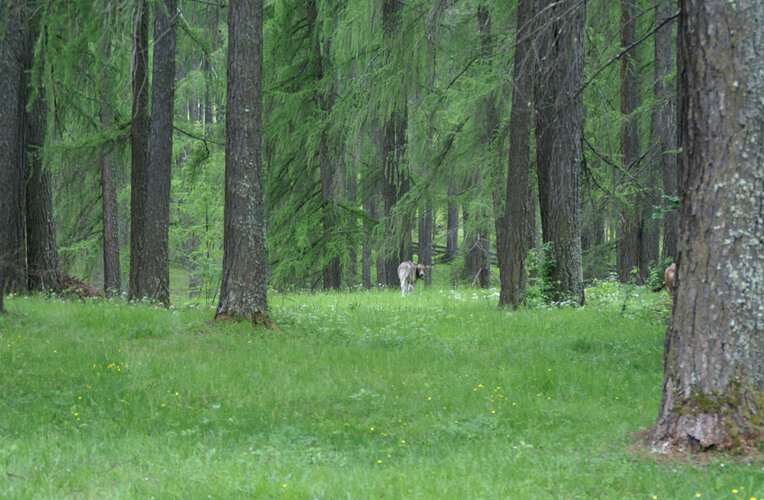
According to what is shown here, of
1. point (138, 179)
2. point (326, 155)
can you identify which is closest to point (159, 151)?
point (138, 179)

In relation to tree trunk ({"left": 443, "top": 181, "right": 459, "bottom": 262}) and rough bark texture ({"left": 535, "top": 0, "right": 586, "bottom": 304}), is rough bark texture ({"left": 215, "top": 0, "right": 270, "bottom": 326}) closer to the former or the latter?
rough bark texture ({"left": 535, "top": 0, "right": 586, "bottom": 304})

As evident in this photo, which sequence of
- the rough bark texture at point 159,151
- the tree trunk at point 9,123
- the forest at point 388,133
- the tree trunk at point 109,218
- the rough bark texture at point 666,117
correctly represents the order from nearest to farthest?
1. the tree trunk at point 9,123
2. the forest at point 388,133
3. the rough bark texture at point 159,151
4. the rough bark texture at point 666,117
5. the tree trunk at point 109,218

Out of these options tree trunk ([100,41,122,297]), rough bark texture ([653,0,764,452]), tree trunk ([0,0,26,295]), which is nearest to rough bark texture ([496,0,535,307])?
rough bark texture ([653,0,764,452])

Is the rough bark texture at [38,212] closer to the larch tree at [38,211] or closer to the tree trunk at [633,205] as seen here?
the larch tree at [38,211]

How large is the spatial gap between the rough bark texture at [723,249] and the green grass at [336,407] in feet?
1.38

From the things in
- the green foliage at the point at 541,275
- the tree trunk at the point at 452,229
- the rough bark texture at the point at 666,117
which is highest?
the rough bark texture at the point at 666,117

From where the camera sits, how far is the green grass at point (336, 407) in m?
4.87

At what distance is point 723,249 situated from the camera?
5.36 meters

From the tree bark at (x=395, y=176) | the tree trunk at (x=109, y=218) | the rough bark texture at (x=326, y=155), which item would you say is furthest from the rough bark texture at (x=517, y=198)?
the tree trunk at (x=109, y=218)

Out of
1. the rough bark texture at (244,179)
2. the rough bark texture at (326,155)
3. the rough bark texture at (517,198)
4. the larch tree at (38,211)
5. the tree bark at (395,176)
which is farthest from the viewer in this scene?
the rough bark texture at (326,155)

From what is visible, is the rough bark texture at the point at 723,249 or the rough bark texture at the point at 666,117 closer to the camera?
the rough bark texture at the point at 723,249

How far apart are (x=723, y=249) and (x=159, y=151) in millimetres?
11314

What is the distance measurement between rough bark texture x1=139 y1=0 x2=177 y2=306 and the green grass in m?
2.04

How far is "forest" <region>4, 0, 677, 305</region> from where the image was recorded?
13.3 m
